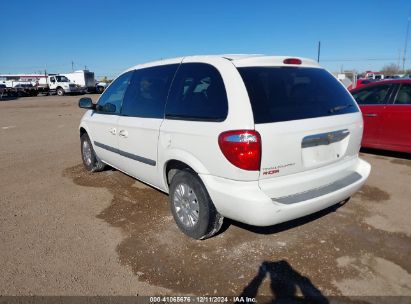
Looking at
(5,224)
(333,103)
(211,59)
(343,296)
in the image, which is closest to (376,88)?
(333,103)

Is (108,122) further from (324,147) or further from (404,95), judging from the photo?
(404,95)

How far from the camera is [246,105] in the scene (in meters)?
2.80

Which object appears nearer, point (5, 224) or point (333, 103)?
point (333, 103)

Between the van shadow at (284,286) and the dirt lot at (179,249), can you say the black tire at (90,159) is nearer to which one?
the dirt lot at (179,249)

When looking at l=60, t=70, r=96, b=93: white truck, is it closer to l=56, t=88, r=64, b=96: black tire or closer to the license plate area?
l=56, t=88, r=64, b=96: black tire

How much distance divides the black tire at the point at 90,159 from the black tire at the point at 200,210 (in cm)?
267

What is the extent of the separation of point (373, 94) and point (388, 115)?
67 cm

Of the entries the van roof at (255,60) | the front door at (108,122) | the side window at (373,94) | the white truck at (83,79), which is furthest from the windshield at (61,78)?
the van roof at (255,60)

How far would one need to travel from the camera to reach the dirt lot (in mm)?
2830

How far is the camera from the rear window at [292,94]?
287 centimetres

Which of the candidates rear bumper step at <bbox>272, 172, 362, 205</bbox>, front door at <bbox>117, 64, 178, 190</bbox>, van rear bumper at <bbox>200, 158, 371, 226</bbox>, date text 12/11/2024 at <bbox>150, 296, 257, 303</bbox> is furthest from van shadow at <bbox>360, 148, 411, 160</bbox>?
date text 12/11/2024 at <bbox>150, 296, 257, 303</bbox>

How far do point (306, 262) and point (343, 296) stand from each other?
1.64 feet

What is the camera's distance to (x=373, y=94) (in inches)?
267

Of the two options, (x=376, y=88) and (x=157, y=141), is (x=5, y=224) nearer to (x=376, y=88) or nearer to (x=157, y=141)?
(x=157, y=141)
